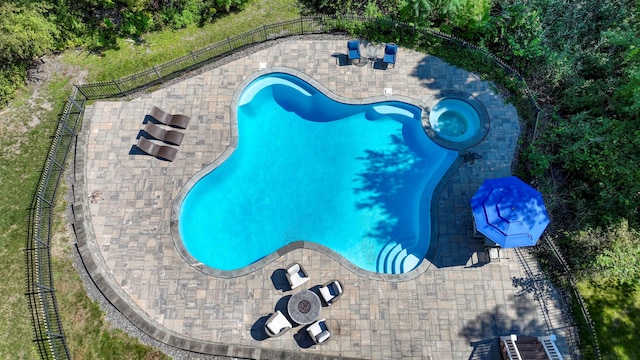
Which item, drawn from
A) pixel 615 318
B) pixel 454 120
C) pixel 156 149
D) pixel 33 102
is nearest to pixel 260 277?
pixel 156 149

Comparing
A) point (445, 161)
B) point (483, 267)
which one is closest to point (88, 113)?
point (445, 161)

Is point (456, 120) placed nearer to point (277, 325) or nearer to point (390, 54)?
point (390, 54)

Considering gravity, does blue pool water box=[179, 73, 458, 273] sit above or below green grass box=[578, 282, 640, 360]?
above

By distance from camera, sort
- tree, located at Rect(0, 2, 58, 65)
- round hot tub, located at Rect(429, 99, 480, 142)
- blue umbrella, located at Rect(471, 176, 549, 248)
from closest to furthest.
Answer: blue umbrella, located at Rect(471, 176, 549, 248) → tree, located at Rect(0, 2, 58, 65) → round hot tub, located at Rect(429, 99, 480, 142)

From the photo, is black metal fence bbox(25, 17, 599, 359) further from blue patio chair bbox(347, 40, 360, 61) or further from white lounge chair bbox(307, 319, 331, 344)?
white lounge chair bbox(307, 319, 331, 344)

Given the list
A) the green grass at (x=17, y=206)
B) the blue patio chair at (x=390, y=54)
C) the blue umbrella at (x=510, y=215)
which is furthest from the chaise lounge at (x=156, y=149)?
the blue umbrella at (x=510, y=215)

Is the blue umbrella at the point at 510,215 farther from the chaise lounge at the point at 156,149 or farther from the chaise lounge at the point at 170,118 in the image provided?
the chaise lounge at the point at 170,118

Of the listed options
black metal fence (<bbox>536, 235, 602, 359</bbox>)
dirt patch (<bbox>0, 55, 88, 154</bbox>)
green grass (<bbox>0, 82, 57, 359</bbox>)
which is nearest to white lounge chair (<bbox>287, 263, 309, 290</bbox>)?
Answer: black metal fence (<bbox>536, 235, 602, 359</bbox>)
